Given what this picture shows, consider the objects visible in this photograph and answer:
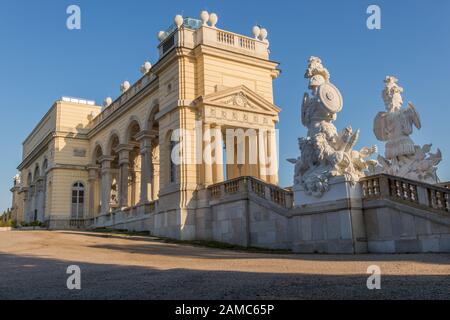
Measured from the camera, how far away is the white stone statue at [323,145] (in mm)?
13500

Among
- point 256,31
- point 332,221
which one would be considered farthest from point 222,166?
point 332,221

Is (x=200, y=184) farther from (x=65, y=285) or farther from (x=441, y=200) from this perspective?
(x=65, y=285)

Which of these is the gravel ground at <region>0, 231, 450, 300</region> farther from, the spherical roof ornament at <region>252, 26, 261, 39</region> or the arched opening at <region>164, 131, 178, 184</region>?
the spherical roof ornament at <region>252, 26, 261, 39</region>

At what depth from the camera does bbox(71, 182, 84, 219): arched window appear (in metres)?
40.3

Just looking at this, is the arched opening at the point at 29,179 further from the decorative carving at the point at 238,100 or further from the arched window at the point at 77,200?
the decorative carving at the point at 238,100

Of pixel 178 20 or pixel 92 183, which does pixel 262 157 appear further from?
pixel 92 183

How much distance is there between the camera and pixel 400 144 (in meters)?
16.7

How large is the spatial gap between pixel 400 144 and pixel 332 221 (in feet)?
17.2

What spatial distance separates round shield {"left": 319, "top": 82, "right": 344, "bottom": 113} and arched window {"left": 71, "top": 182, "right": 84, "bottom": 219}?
102ft

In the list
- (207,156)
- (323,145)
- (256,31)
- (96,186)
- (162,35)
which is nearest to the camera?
(323,145)

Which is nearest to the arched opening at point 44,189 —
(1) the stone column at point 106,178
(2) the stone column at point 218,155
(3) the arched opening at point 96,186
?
(3) the arched opening at point 96,186

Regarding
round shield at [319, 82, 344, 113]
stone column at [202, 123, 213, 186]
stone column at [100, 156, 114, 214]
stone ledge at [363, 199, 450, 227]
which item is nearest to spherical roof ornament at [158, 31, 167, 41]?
stone column at [202, 123, 213, 186]
